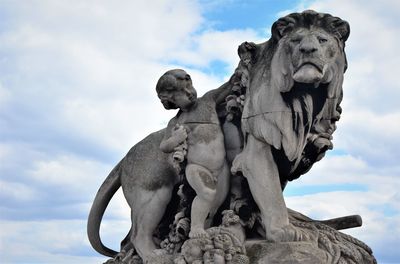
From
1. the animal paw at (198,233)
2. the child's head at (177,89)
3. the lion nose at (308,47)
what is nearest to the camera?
the lion nose at (308,47)

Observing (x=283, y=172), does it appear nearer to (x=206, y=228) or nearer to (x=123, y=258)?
(x=206, y=228)

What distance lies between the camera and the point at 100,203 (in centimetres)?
907

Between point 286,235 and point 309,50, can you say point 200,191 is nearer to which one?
point 286,235

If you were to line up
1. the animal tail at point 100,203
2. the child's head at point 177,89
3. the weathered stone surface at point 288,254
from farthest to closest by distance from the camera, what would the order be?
A: 1. the animal tail at point 100,203
2. the child's head at point 177,89
3. the weathered stone surface at point 288,254

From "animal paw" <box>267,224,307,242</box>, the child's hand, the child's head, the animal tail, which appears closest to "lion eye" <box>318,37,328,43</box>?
the child's head

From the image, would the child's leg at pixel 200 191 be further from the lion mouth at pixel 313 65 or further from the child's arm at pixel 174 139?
the lion mouth at pixel 313 65

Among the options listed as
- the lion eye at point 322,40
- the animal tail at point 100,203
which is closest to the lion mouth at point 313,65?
the lion eye at point 322,40

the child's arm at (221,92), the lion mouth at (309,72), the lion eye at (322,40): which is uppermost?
the lion eye at (322,40)

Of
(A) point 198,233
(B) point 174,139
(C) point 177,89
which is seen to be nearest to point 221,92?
(C) point 177,89

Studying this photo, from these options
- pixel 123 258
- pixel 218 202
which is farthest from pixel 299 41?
pixel 123 258

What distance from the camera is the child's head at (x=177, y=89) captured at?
8227 millimetres

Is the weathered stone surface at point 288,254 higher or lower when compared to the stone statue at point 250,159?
lower

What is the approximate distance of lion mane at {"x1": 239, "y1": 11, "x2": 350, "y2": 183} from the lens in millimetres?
7461

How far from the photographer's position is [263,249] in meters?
7.41
